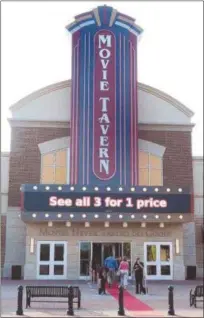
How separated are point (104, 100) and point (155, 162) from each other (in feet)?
13.9

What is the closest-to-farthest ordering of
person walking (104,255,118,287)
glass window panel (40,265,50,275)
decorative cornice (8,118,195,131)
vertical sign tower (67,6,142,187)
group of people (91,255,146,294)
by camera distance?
1. group of people (91,255,146,294)
2. person walking (104,255,118,287)
3. glass window panel (40,265,50,275)
4. vertical sign tower (67,6,142,187)
5. decorative cornice (8,118,195,131)

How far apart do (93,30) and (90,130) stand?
571 cm

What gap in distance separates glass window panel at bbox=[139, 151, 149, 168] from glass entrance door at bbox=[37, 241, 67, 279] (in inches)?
227

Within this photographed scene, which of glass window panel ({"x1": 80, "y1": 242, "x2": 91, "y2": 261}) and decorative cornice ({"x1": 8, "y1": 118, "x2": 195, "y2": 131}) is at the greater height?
decorative cornice ({"x1": 8, "y1": 118, "x2": 195, "y2": 131})

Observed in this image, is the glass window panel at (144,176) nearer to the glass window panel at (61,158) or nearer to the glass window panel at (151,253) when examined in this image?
the glass window panel at (151,253)

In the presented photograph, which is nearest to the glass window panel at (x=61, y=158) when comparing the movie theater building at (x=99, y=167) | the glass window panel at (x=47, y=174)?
the movie theater building at (x=99, y=167)

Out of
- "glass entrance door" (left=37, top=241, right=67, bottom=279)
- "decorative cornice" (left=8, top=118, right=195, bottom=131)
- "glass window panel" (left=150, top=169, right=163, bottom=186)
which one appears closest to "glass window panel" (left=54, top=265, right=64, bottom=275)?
"glass entrance door" (left=37, top=241, right=67, bottom=279)

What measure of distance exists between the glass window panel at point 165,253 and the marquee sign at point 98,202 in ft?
7.20

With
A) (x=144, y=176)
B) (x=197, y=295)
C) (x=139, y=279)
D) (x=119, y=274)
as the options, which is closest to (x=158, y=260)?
(x=144, y=176)

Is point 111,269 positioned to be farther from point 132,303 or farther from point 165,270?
point 132,303

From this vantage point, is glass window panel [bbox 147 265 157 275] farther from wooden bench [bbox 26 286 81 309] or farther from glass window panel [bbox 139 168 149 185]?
wooden bench [bbox 26 286 81 309]

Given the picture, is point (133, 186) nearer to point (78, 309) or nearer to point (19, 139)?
point (19, 139)

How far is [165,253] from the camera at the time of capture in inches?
913

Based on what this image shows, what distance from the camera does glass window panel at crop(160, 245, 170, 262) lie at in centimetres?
2306
